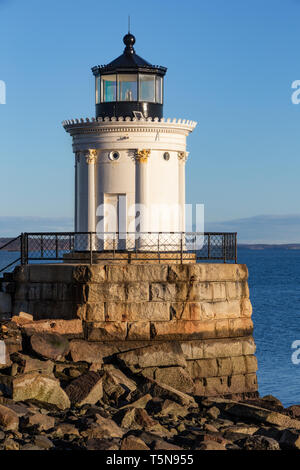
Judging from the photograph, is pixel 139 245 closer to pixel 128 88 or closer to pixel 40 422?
pixel 128 88

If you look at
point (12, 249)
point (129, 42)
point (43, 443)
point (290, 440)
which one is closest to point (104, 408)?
point (43, 443)

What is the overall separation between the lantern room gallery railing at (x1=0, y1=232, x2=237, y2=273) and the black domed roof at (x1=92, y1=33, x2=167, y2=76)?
148 inches

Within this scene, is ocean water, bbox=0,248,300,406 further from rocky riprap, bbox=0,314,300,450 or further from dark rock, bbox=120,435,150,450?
dark rock, bbox=120,435,150,450

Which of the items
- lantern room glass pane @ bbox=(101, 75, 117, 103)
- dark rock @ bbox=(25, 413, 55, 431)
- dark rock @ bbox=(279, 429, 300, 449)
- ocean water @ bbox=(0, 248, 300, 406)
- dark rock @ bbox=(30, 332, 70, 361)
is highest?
lantern room glass pane @ bbox=(101, 75, 117, 103)

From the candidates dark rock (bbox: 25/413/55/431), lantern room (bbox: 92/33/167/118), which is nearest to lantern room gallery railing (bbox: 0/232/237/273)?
lantern room (bbox: 92/33/167/118)

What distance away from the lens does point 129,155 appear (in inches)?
806

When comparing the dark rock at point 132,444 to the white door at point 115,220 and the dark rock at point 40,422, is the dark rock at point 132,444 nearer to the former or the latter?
the dark rock at point 40,422

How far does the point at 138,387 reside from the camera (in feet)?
53.5

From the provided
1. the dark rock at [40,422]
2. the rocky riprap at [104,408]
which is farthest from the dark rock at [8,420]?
the dark rock at [40,422]

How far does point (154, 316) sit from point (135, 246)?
2.98 m

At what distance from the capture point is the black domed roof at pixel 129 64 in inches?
828

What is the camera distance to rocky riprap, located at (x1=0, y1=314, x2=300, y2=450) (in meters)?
12.3

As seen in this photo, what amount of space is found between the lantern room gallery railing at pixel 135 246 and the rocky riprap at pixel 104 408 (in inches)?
91.4
